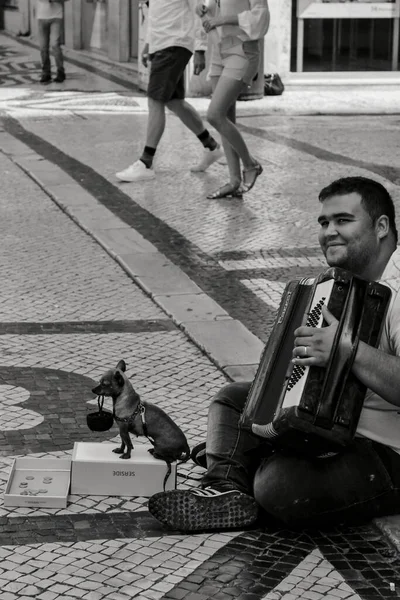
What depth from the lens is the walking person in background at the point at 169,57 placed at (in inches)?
346

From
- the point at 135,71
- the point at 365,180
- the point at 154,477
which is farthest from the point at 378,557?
the point at 135,71

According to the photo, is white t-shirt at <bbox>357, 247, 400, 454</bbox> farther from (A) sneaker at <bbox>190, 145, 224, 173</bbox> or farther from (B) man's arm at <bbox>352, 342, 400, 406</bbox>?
(A) sneaker at <bbox>190, 145, 224, 173</bbox>

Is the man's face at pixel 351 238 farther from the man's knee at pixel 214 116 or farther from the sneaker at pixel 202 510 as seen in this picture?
the man's knee at pixel 214 116

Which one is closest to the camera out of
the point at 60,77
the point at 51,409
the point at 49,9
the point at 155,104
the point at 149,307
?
the point at 51,409

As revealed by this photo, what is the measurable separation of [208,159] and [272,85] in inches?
220

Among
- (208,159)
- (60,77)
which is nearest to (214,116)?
(208,159)

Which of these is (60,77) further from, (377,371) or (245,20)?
(377,371)

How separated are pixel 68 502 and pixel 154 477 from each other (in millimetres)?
280

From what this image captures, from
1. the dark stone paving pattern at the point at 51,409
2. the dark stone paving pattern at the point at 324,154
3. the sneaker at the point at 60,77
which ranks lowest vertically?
the dark stone paving pattern at the point at 51,409

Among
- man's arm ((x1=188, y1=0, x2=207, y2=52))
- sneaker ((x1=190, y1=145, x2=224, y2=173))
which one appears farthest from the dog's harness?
sneaker ((x1=190, y1=145, x2=224, y2=173))

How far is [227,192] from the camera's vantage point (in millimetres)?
8570

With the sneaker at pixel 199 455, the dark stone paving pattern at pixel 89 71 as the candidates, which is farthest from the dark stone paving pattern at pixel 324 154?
the sneaker at pixel 199 455

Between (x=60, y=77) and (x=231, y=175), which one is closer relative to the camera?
(x=231, y=175)

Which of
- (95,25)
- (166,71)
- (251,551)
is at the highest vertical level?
(166,71)
